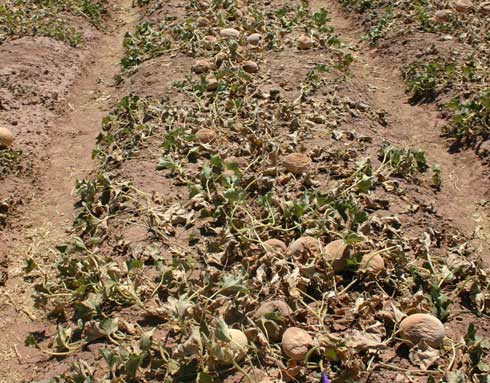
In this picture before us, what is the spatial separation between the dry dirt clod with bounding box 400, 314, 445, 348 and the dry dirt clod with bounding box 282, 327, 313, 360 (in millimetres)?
540

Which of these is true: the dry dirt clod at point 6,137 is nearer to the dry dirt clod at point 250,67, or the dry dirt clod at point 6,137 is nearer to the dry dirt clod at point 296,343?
the dry dirt clod at point 250,67

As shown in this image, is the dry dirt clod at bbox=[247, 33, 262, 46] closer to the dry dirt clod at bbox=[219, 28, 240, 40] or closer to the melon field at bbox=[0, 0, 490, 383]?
the melon field at bbox=[0, 0, 490, 383]

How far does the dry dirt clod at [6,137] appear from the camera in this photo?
621cm

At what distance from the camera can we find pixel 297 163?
5145mm

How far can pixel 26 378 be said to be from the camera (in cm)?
375

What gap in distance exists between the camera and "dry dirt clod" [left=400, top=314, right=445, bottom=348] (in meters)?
3.50

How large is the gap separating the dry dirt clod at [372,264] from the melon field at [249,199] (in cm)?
2

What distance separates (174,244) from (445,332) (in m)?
1.90

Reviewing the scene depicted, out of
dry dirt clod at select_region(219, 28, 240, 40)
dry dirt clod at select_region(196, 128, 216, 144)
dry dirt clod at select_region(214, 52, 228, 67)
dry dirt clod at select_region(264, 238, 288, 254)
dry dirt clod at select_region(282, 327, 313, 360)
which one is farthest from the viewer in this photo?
dry dirt clod at select_region(219, 28, 240, 40)

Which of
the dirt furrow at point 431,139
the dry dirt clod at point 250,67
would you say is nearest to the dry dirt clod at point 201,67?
the dry dirt clod at point 250,67

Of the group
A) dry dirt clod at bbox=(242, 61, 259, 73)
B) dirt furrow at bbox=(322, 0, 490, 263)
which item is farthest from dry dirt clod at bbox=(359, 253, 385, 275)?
dry dirt clod at bbox=(242, 61, 259, 73)

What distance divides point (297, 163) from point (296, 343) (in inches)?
80.1

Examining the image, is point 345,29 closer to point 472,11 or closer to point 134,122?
point 472,11

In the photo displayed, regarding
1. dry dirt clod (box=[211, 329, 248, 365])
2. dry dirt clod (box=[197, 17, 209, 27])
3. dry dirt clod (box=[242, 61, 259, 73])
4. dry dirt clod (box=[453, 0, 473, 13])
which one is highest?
dry dirt clod (box=[453, 0, 473, 13])
